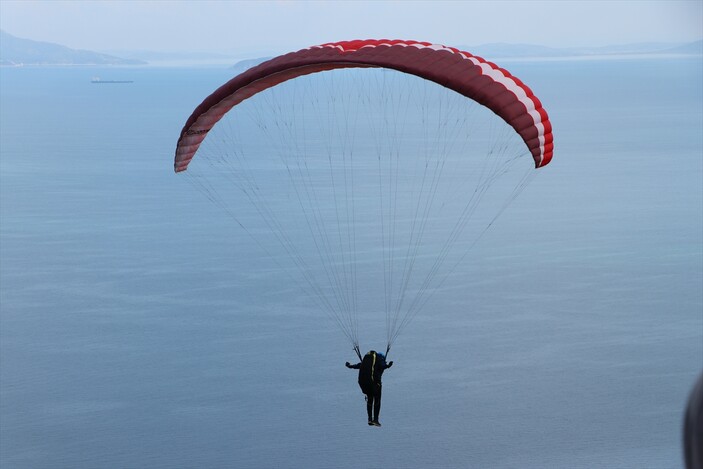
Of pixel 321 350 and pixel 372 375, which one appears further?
pixel 321 350

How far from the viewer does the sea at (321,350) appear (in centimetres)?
4978

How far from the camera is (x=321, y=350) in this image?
5809 centimetres

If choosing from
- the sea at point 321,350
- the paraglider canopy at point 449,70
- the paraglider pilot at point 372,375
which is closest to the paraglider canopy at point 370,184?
the paraglider canopy at point 449,70

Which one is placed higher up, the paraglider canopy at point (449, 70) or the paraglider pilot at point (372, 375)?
the paraglider canopy at point (449, 70)

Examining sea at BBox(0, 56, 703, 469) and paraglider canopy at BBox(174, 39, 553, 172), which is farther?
sea at BBox(0, 56, 703, 469)

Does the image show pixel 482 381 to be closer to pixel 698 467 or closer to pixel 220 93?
pixel 220 93

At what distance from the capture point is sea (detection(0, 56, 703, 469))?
49.8 meters

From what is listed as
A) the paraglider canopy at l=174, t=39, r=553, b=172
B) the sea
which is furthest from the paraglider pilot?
the sea

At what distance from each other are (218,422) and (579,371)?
1797 centimetres

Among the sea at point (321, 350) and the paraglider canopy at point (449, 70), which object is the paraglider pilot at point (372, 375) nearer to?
the paraglider canopy at point (449, 70)

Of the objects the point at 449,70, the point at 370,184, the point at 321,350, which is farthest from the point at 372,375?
the point at 370,184

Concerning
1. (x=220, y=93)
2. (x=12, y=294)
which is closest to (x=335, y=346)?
(x=12, y=294)

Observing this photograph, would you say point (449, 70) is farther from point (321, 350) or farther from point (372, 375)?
point (321, 350)

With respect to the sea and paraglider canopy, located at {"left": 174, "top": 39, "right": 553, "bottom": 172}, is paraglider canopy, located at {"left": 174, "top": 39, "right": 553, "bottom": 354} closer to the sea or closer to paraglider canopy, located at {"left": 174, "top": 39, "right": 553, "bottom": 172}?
paraglider canopy, located at {"left": 174, "top": 39, "right": 553, "bottom": 172}
